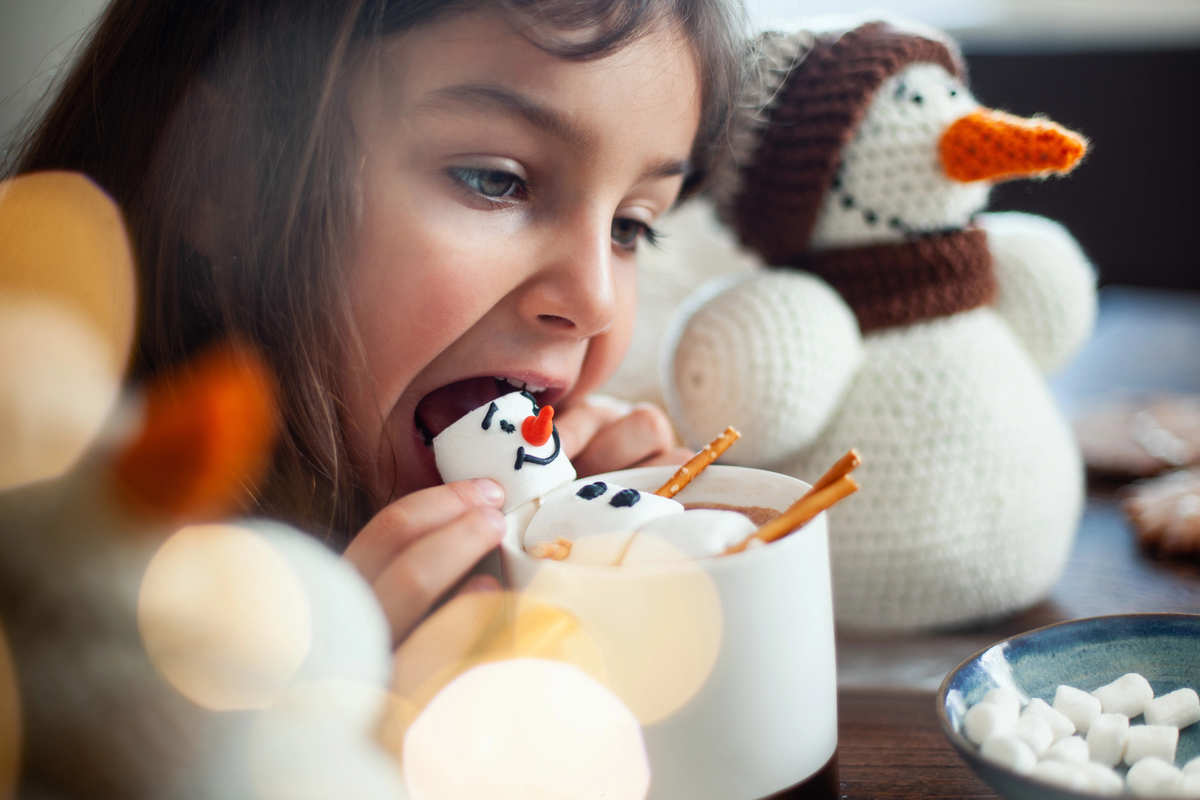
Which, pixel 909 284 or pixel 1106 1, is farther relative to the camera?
pixel 1106 1

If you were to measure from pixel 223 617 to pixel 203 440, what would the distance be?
154 millimetres

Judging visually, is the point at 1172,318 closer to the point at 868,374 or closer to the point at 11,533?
the point at 868,374

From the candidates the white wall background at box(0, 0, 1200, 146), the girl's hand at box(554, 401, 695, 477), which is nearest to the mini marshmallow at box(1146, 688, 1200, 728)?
the girl's hand at box(554, 401, 695, 477)

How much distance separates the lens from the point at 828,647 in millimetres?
410

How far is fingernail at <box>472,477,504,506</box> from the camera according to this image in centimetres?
51

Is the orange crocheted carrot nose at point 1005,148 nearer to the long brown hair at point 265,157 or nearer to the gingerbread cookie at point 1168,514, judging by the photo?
the long brown hair at point 265,157

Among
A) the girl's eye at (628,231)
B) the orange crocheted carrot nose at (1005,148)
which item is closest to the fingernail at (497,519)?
the girl's eye at (628,231)

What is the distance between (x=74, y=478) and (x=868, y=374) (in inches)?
25.1

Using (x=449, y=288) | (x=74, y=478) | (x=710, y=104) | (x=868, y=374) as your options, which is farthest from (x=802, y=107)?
(x=74, y=478)

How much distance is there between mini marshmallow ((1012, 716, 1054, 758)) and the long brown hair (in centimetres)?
45

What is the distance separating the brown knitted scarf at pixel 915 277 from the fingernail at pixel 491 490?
394 mm

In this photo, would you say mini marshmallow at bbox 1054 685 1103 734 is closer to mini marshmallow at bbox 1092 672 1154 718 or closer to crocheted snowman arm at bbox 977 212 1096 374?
mini marshmallow at bbox 1092 672 1154 718

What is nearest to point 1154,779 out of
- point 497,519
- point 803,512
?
point 803,512

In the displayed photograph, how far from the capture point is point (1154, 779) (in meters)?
0.35
